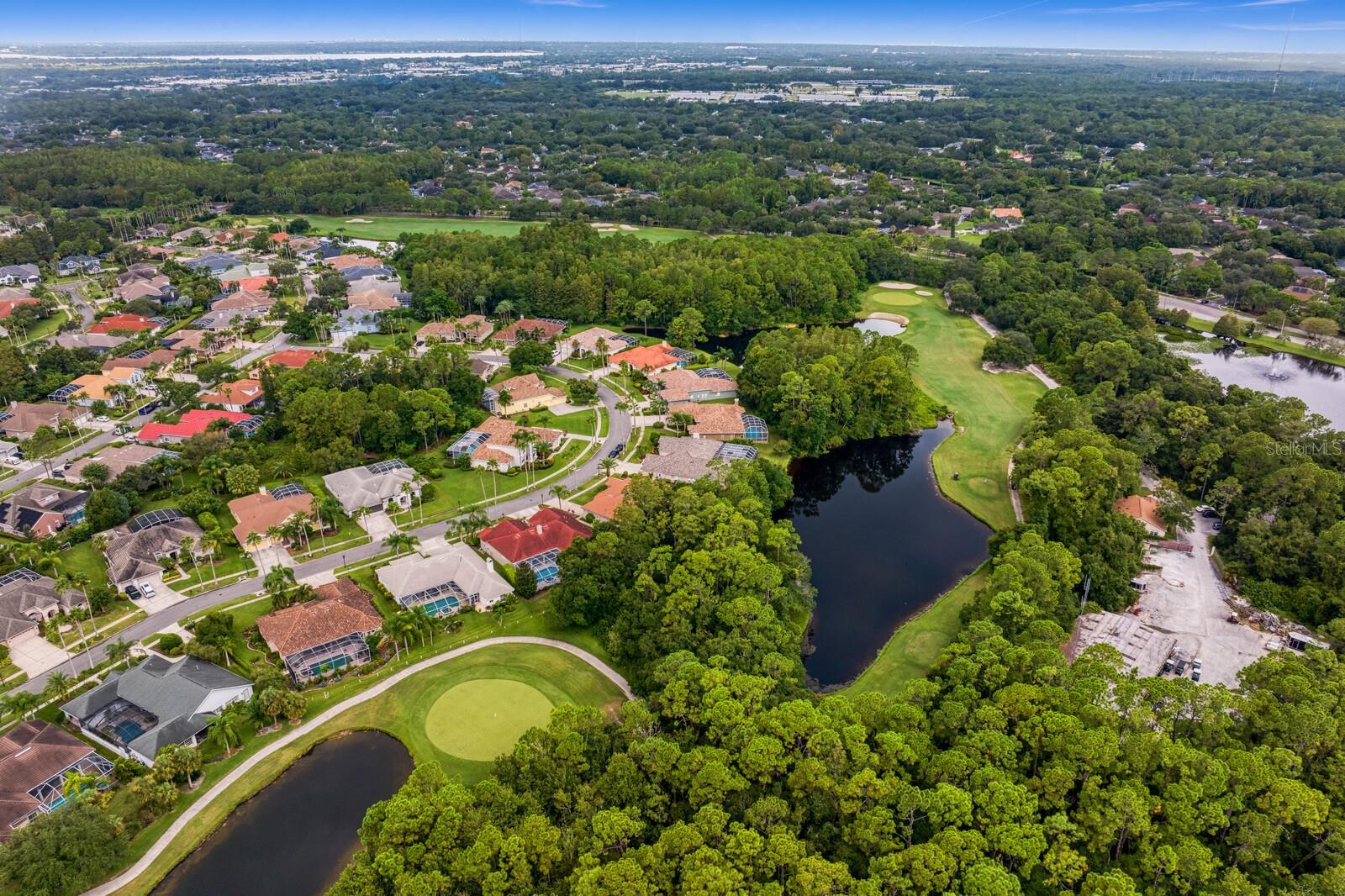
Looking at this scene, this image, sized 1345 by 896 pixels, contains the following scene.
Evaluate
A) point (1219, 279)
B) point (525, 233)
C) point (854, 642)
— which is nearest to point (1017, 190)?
point (1219, 279)

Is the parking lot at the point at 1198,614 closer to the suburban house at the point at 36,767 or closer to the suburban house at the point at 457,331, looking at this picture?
the suburban house at the point at 36,767

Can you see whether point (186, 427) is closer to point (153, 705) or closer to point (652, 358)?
point (153, 705)

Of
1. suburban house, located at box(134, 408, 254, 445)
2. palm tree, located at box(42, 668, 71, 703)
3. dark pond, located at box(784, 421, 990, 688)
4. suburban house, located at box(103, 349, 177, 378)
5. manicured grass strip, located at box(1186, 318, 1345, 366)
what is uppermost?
suburban house, located at box(103, 349, 177, 378)

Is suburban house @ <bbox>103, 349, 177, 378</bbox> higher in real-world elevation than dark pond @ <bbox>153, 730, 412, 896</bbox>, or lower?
higher

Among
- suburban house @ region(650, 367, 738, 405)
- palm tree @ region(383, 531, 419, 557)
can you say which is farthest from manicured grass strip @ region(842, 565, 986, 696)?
suburban house @ region(650, 367, 738, 405)

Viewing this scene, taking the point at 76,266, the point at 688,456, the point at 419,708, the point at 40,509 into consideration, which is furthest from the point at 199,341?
the point at 419,708

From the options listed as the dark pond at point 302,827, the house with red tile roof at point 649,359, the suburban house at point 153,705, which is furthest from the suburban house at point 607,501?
the house with red tile roof at point 649,359

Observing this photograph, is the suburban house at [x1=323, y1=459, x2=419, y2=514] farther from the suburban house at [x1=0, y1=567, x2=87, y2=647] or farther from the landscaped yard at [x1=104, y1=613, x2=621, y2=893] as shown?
the suburban house at [x1=0, y1=567, x2=87, y2=647]

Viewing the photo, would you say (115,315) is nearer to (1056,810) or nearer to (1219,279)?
(1056,810)
